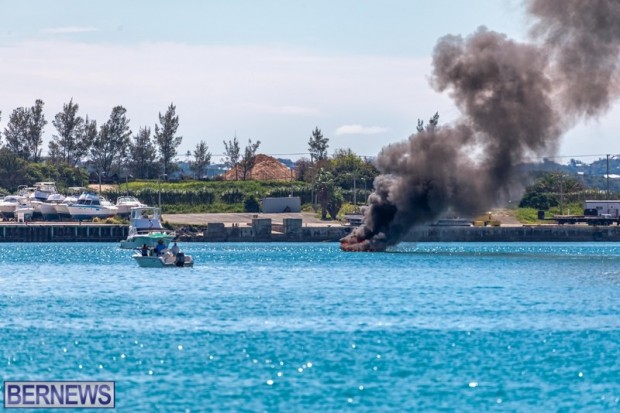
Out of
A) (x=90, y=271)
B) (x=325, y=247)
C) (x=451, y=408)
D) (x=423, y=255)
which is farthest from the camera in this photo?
(x=325, y=247)

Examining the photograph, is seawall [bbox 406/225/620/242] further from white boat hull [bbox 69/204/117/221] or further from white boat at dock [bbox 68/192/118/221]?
white boat at dock [bbox 68/192/118/221]

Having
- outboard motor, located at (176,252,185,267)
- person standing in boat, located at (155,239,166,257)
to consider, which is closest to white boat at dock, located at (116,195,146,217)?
person standing in boat, located at (155,239,166,257)

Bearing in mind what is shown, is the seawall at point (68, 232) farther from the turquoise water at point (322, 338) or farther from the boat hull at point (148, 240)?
the turquoise water at point (322, 338)

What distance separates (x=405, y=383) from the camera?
46688 millimetres

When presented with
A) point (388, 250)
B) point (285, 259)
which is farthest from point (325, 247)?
point (285, 259)

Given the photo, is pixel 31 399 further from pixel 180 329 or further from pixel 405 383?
pixel 180 329

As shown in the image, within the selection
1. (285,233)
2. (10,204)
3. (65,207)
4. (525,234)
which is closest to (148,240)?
(285,233)

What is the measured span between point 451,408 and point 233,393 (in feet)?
23.7

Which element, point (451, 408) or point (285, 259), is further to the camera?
point (285, 259)

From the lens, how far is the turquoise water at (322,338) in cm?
4475

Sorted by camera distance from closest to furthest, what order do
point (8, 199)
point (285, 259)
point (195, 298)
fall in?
point (195, 298) < point (285, 259) < point (8, 199)

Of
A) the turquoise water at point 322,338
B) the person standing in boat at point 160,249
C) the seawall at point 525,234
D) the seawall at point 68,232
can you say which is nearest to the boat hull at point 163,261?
the person standing in boat at point 160,249

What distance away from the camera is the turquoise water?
147 feet

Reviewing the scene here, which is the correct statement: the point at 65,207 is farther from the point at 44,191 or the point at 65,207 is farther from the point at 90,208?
the point at 90,208
